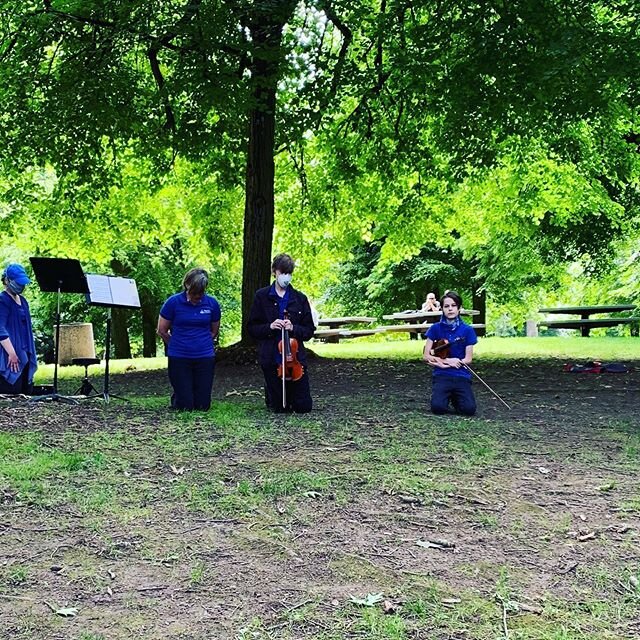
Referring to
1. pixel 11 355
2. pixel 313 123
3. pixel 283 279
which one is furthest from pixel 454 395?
pixel 313 123

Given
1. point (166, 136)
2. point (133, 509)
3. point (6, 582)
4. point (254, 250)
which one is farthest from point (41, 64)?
point (6, 582)

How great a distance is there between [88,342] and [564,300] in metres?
29.3

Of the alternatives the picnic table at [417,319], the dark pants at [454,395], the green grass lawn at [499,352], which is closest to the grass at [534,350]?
the green grass lawn at [499,352]

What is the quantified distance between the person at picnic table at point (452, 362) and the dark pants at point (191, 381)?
2467 mm

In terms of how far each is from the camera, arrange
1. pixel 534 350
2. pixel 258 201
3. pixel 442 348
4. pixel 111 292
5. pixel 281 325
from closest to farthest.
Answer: pixel 281 325 → pixel 442 348 → pixel 111 292 → pixel 258 201 → pixel 534 350

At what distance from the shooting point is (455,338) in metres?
9.11

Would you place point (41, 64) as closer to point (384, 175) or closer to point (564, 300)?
point (384, 175)

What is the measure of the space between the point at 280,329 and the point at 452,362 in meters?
1.89

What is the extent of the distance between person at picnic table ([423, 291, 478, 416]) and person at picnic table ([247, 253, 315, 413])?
1370 mm

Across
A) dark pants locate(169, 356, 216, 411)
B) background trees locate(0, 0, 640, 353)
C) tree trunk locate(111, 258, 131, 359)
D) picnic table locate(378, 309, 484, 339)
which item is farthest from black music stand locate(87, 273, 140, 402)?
tree trunk locate(111, 258, 131, 359)

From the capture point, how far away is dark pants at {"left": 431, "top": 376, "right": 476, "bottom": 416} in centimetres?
915

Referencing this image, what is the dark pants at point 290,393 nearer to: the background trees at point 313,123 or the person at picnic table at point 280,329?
the person at picnic table at point 280,329

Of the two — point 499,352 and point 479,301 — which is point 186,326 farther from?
point 479,301

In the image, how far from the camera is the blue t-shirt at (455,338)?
9.09 m
